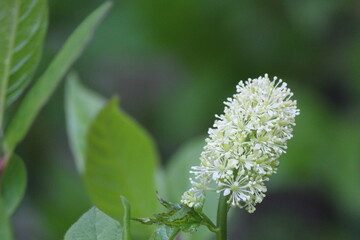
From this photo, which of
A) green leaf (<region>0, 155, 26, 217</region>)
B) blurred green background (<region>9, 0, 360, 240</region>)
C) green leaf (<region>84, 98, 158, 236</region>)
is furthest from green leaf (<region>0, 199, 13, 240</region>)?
blurred green background (<region>9, 0, 360, 240</region>)

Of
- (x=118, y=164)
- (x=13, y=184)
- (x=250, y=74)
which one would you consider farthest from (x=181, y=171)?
(x=250, y=74)

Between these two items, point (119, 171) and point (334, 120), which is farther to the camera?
point (334, 120)

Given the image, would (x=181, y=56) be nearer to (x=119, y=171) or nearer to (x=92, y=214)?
(x=119, y=171)

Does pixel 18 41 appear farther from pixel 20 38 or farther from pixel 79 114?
pixel 79 114

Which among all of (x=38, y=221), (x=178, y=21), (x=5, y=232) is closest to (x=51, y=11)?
(x=178, y=21)

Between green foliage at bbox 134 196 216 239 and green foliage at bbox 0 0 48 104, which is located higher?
green foliage at bbox 0 0 48 104

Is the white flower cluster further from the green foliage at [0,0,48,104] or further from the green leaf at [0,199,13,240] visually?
the green foliage at [0,0,48,104]

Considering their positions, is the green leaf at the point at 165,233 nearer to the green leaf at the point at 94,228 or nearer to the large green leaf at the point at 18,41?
the green leaf at the point at 94,228
